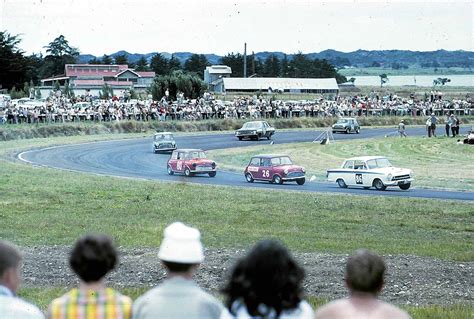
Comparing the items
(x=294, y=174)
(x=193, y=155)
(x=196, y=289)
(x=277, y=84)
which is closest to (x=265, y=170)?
(x=294, y=174)

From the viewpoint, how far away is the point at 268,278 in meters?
5.02

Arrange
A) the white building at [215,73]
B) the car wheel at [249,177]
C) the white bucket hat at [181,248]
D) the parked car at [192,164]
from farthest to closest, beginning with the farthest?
the white building at [215,73], the parked car at [192,164], the car wheel at [249,177], the white bucket hat at [181,248]

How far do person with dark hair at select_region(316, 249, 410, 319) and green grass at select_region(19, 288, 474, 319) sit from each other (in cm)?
574

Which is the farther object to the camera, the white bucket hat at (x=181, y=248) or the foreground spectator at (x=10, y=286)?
the white bucket hat at (x=181, y=248)

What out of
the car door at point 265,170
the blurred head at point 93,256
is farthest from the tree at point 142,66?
the blurred head at point 93,256

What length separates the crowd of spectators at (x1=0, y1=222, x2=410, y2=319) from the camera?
5070 mm

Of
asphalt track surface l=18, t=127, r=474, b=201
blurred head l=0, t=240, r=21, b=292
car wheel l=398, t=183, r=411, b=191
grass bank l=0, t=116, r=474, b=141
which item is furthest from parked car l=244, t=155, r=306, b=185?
blurred head l=0, t=240, r=21, b=292

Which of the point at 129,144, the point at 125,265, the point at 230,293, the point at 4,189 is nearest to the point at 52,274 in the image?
the point at 125,265

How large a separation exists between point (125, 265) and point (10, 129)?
47736 millimetres

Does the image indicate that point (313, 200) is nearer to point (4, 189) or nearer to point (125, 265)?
point (4, 189)

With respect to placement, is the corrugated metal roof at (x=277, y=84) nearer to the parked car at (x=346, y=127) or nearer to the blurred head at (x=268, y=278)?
the parked car at (x=346, y=127)

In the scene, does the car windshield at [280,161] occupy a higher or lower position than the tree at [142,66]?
higher

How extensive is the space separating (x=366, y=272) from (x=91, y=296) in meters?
1.63

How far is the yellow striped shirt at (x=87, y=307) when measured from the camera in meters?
5.45
